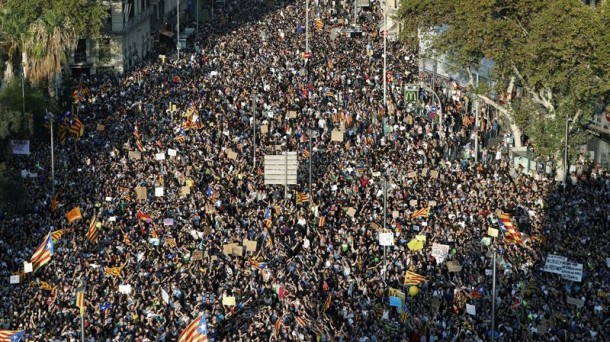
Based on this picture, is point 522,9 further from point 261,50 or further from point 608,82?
point 261,50

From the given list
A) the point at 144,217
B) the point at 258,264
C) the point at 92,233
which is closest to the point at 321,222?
the point at 258,264

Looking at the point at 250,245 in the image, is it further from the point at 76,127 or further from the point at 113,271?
the point at 76,127

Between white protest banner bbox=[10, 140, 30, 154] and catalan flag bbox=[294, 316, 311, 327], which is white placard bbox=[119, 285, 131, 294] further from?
white protest banner bbox=[10, 140, 30, 154]

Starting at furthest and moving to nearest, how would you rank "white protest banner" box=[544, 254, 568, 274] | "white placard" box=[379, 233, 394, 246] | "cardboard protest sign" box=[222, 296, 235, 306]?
1. "white placard" box=[379, 233, 394, 246]
2. "white protest banner" box=[544, 254, 568, 274]
3. "cardboard protest sign" box=[222, 296, 235, 306]

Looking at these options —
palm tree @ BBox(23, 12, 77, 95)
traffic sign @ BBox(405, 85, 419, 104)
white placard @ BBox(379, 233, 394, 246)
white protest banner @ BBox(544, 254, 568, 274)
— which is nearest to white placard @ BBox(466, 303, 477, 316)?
white protest banner @ BBox(544, 254, 568, 274)

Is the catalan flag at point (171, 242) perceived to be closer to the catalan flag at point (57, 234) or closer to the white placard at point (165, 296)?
the catalan flag at point (57, 234)

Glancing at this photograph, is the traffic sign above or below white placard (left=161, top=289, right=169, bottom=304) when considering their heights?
above

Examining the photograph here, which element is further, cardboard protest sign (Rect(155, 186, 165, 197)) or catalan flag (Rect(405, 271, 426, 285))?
cardboard protest sign (Rect(155, 186, 165, 197))
